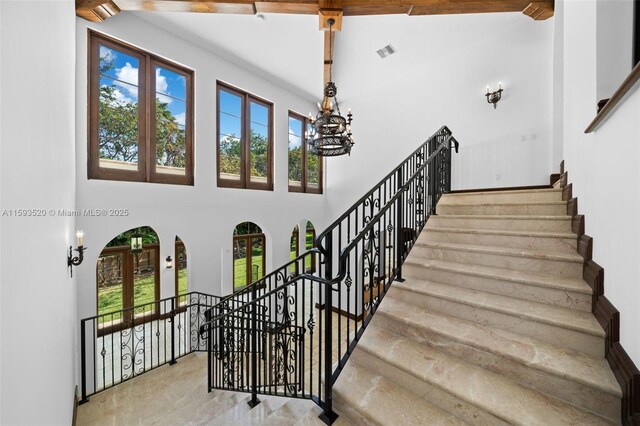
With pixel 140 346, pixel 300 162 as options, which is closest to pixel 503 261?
pixel 300 162

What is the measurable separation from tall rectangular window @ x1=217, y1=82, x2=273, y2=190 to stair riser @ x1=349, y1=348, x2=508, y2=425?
483 cm

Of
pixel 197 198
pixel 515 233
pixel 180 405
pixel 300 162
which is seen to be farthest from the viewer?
pixel 300 162

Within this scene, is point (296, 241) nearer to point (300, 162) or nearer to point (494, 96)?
point (300, 162)

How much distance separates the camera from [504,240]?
236cm

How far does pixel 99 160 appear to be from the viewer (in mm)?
4039

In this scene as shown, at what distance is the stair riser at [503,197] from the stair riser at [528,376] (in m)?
1.99

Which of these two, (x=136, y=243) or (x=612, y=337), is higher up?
(x=612, y=337)

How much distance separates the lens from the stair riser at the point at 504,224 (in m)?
2.29

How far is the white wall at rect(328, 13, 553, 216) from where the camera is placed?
440 centimetres

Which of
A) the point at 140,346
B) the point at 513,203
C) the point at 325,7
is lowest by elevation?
the point at 140,346

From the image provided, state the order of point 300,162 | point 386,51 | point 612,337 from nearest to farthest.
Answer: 1. point 612,337
2. point 386,51
3. point 300,162

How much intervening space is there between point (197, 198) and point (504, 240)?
5061mm

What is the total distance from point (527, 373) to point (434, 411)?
570mm

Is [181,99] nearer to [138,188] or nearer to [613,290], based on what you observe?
[138,188]
